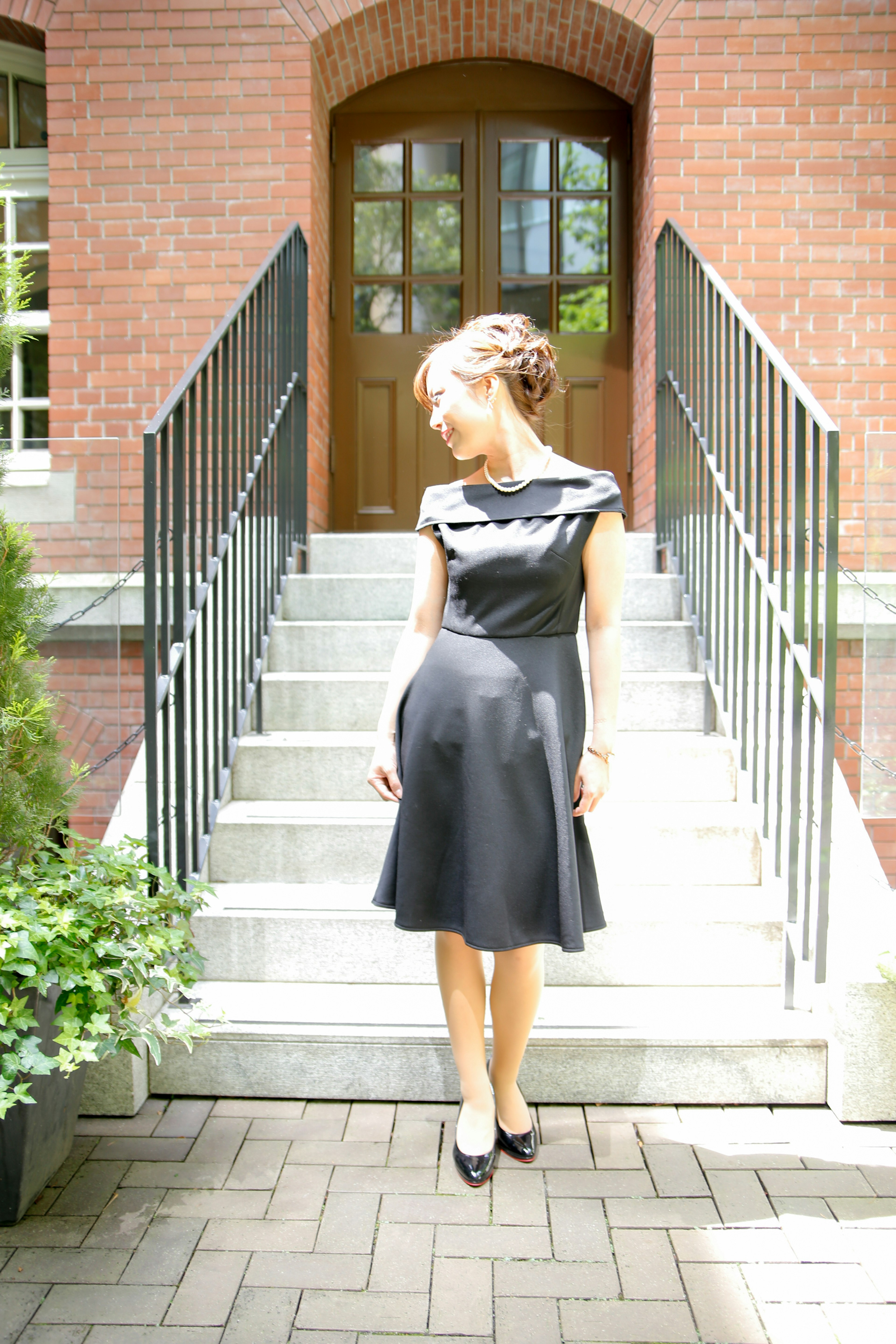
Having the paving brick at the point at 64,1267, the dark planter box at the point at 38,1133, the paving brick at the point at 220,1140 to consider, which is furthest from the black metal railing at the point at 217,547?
the paving brick at the point at 64,1267

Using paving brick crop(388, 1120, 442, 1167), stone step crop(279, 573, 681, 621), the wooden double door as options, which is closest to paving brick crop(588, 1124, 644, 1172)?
paving brick crop(388, 1120, 442, 1167)

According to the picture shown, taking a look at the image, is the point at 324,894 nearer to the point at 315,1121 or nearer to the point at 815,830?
the point at 315,1121

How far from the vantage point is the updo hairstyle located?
1941 mm

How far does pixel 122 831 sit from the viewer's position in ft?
8.95

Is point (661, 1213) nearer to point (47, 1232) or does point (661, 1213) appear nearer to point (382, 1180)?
point (382, 1180)

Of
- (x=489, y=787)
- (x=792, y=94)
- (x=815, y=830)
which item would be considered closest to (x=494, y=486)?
(x=489, y=787)

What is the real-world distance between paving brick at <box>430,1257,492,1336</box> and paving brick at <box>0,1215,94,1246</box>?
675 millimetres

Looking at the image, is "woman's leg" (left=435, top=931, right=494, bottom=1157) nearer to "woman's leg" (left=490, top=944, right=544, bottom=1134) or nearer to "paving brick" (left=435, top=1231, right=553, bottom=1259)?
"woman's leg" (left=490, top=944, right=544, bottom=1134)

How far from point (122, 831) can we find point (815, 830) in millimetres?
1871

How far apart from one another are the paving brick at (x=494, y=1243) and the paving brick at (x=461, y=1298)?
2 centimetres

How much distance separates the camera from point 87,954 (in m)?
1.86

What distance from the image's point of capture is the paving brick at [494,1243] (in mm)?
1812

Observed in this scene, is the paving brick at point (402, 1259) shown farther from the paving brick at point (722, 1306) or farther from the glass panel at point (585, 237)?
the glass panel at point (585, 237)

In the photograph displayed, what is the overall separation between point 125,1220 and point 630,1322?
957 mm
